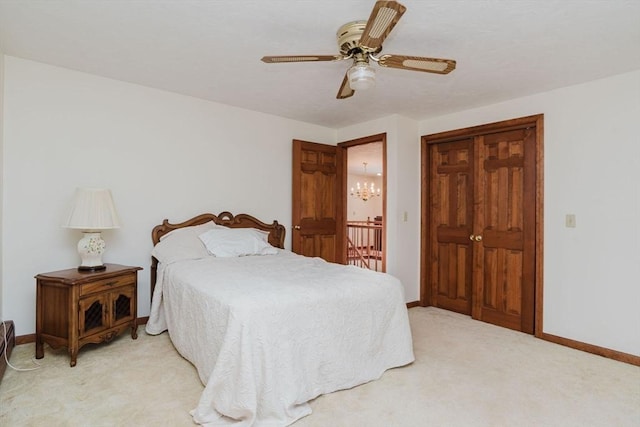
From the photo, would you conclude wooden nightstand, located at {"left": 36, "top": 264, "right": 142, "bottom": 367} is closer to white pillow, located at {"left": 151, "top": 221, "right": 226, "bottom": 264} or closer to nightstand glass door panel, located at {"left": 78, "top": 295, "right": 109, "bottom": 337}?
nightstand glass door panel, located at {"left": 78, "top": 295, "right": 109, "bottom": 337}

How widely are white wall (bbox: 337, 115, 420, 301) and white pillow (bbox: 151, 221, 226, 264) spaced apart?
2.10 metres

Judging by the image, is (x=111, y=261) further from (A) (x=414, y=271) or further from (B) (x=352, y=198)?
(B) (x=352, y=198)

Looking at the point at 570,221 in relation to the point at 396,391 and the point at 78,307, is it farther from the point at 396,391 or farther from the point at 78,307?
the point at 78,307

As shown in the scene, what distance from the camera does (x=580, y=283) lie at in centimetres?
303

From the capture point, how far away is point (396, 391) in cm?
217

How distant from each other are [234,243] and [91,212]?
3.97ft

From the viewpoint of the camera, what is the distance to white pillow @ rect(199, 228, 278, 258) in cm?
328

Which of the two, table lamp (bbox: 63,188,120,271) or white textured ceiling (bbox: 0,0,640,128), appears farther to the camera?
table lamp (bbox: 63,188,120,271)

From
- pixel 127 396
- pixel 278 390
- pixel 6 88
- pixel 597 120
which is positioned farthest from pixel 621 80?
pixel 6 88

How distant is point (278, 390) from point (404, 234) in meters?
2.71

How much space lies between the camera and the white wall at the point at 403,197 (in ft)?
13.3

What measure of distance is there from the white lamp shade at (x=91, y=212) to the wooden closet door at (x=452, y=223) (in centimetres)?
344

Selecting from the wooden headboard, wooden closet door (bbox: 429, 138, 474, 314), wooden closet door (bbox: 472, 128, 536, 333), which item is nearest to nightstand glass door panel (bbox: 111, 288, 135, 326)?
the wooden headboard

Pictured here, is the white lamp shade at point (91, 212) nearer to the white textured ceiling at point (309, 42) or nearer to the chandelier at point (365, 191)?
the white textured ceiling at point (309, 42)
